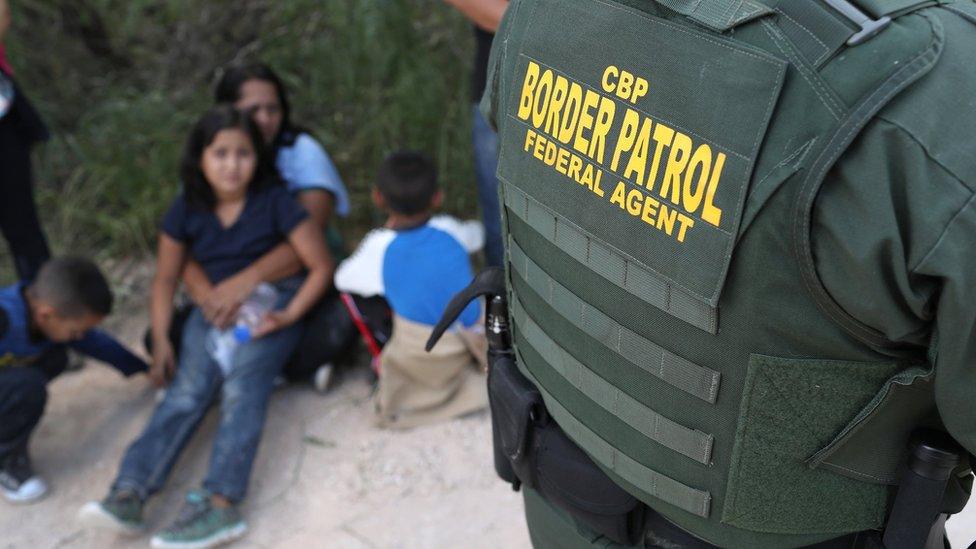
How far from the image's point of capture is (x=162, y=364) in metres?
3.19

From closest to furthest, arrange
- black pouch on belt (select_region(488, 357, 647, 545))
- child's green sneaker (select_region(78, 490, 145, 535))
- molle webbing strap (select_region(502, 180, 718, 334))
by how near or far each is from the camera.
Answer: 1. molle webbing strap (select_region(502, 180, 718, 334))
2. black pouch on belt (select_region(488, 357, 647, 545))
3. child's green sneaker (select_region(78, 490, 145, 535))

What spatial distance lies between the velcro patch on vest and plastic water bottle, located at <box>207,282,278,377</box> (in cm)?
191

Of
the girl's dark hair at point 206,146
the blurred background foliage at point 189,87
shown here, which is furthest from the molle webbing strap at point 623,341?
the blurred background foliage at point 189,87

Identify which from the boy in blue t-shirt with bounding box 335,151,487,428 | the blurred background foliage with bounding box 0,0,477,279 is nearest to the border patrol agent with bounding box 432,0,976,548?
the boy in blue t-shirt with bounding box 335,151,487,428

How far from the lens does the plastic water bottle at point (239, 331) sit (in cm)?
303

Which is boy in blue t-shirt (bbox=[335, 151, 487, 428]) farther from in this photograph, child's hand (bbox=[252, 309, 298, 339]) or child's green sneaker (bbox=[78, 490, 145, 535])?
child's green sneaker (bbox=[78, 490, 145, 535])

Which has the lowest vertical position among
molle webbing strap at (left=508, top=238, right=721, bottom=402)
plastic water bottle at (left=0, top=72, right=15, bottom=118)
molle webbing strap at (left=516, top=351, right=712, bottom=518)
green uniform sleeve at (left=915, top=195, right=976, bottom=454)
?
plastic water bottle at (left=0, top=72, right=15, bottom=118)

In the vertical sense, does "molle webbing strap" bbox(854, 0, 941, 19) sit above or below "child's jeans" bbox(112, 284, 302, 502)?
above

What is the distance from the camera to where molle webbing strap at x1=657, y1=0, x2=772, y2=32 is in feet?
3.21

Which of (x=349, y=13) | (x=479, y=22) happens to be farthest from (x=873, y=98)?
(x=349, y=13)

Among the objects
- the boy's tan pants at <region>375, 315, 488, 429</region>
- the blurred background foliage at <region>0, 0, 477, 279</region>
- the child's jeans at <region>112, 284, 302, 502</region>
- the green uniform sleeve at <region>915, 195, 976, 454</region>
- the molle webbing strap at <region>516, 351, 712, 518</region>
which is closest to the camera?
the green uniform sleeve at <region>915, 195, 976, 454</region>

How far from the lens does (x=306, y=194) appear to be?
3.35 meters

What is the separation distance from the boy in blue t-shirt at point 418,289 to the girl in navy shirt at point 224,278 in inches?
9.2

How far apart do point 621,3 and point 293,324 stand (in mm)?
2194
